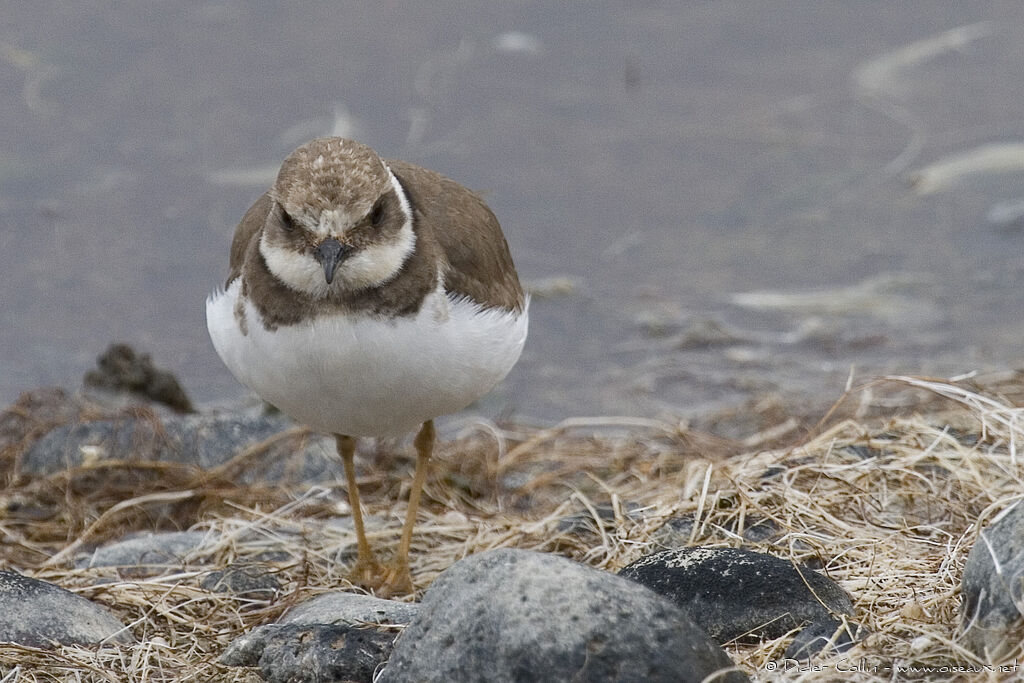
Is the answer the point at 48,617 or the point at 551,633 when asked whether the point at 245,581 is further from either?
the point at 551,633

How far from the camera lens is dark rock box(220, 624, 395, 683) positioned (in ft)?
12.3

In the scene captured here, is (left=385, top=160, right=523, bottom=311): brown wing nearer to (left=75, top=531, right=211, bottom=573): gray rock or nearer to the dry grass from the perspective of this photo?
the dry grass

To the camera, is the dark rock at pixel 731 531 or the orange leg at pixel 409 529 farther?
the orange leg at pixel 409 529

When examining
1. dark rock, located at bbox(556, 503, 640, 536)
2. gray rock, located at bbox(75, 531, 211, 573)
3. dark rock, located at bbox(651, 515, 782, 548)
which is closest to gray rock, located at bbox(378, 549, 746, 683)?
dark rock, located at bbox(651, 515, 782, 548)

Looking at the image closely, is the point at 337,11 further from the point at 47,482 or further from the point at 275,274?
the point at 275,274

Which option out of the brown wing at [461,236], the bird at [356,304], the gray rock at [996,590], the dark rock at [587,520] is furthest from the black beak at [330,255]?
the gray rock at [996,590]

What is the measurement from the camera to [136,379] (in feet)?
24.0

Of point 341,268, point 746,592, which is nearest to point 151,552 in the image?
point 341,268

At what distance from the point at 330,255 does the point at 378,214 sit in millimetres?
301

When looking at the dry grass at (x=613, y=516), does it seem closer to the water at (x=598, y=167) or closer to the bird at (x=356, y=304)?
the bird at (x=356, y=304)

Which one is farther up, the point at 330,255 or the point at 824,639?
the point at 330,255

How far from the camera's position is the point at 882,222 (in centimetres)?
952

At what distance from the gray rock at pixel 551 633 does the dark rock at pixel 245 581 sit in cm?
163

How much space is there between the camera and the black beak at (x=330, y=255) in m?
4.20
